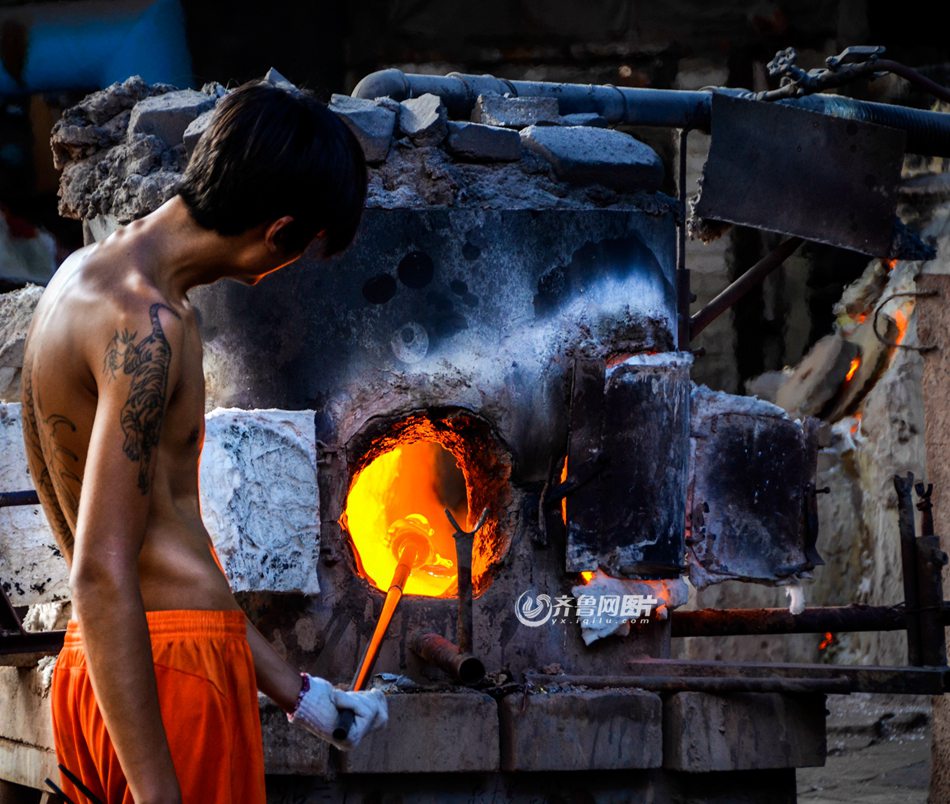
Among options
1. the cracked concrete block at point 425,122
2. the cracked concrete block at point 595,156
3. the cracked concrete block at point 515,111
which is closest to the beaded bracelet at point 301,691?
the cracked concrete block at point 425,122

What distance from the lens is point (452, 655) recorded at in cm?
407

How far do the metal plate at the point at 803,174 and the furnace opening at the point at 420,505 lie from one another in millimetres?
1296

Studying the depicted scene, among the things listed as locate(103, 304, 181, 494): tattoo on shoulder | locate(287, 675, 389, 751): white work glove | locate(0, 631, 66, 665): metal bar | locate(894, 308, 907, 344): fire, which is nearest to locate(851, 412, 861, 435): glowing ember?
locate(894, 308, 907, 344): fire

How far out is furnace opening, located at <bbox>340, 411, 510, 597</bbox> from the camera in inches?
179

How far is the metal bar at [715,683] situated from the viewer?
14.2 ft

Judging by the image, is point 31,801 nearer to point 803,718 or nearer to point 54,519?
point 803,718

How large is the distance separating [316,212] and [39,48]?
7.69 metres

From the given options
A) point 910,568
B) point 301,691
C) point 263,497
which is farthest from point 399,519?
point 301,691

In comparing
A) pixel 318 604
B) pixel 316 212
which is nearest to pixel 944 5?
pixel 318 604

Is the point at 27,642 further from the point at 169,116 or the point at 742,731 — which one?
the point at 742,731

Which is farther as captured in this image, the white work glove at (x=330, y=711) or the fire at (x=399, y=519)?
the fire at (x=399, y=519)

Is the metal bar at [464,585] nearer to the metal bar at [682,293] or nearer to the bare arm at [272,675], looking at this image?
the metal bar at [682,293]

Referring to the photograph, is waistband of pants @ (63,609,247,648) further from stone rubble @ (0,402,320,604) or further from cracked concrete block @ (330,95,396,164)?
cracked concrete block @ (330,95,396,164)

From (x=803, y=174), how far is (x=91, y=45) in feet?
18.0
